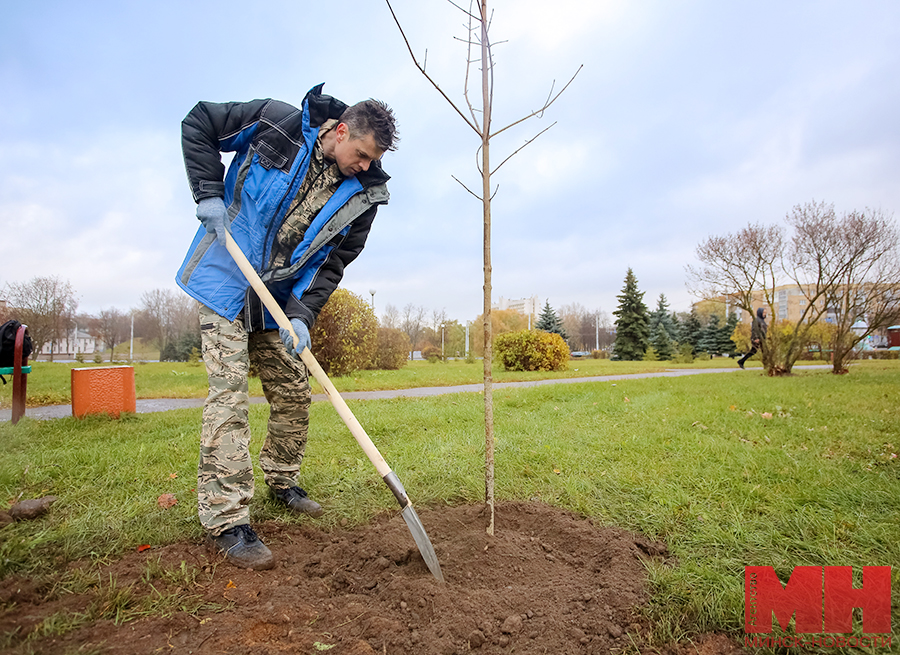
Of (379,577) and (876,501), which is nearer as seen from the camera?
(379,577)

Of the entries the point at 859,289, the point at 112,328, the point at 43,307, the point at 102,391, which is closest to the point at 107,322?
the point at 112,328

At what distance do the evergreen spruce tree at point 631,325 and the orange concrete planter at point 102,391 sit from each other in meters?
31.0

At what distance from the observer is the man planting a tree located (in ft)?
7.40

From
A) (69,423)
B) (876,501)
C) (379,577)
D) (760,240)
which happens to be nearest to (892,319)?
(760,240)

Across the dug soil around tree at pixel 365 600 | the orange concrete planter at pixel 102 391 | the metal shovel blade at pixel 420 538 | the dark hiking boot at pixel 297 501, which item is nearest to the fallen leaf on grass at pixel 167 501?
the dark hiking boot at pixel 297 501

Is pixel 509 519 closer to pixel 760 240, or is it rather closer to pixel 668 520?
pixel 668 520

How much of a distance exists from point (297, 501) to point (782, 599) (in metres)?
2.32

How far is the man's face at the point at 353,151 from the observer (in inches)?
97.0

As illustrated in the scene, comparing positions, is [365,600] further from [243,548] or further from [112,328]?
[112,328]

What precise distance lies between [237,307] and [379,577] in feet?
4.59

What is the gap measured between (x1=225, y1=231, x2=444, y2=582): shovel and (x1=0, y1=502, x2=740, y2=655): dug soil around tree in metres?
0.12

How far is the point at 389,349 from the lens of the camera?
55.1 feet

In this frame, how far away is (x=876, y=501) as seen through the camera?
2701 mm

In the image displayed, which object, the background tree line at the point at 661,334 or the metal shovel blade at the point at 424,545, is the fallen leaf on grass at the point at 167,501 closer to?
the metal shovel blade at the point at 424,545
